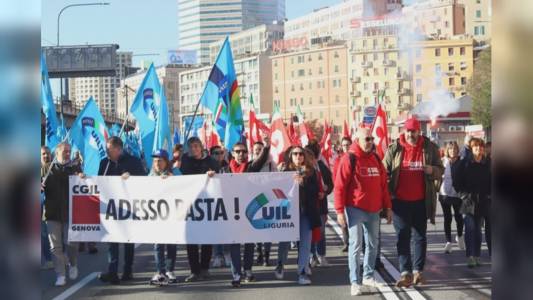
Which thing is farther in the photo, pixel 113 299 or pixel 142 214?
pixel 142 214

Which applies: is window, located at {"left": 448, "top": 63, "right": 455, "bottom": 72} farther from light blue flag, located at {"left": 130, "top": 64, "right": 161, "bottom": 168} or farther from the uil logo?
the uil logo

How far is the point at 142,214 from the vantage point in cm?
934

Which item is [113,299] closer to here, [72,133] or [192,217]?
[192,217]

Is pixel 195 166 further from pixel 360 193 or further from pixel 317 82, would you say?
pixel 317 82

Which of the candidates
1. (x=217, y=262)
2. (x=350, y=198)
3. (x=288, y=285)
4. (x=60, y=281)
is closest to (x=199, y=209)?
(x=288, y=285)

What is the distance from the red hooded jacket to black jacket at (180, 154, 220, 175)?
76.4 inches

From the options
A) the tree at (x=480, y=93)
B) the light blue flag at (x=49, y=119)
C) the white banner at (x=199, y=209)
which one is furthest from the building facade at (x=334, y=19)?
the white banner at (x=199, y=209)

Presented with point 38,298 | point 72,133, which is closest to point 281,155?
point 72,133

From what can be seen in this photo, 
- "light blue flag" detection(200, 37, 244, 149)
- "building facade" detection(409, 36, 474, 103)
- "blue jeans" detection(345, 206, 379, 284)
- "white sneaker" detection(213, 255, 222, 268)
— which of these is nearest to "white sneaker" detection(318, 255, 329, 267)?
"white sneaker" detection(213, 255, 222, 268)

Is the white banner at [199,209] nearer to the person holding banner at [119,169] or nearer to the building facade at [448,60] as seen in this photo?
the person holding banner at [119,169]

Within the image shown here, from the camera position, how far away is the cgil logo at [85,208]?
31.1ft

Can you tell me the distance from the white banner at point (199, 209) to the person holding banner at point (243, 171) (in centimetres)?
25

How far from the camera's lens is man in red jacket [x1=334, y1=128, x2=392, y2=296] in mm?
8414

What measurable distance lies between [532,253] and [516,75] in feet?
1.15
